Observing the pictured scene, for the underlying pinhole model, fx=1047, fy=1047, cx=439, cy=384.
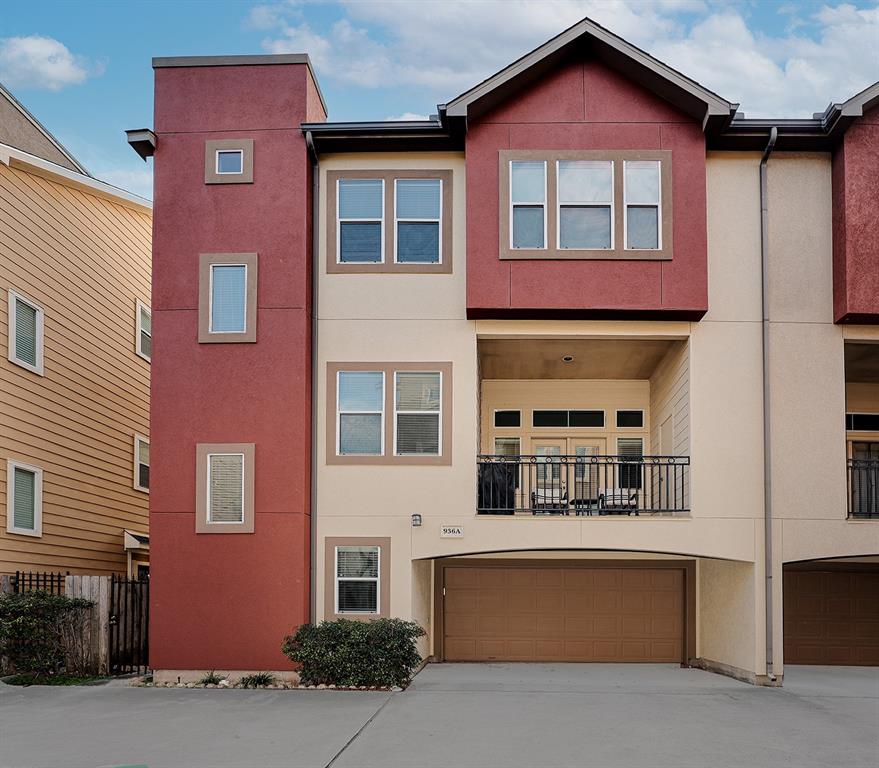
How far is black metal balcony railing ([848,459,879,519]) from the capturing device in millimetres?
16672

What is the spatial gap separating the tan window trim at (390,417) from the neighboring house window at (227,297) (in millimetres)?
1544

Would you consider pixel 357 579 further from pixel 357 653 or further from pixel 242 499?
pixel 242 499

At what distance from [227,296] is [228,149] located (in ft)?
7.73

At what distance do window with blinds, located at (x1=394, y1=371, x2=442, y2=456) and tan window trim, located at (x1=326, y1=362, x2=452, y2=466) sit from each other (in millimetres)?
71

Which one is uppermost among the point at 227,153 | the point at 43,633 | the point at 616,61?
the point at 616,61

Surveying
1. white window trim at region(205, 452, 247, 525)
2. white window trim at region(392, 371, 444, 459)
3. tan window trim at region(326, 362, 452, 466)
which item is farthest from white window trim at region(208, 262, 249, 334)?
white window trim at region(392, 371, 444, 459)

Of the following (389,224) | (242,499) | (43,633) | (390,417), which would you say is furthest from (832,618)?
(43,633)

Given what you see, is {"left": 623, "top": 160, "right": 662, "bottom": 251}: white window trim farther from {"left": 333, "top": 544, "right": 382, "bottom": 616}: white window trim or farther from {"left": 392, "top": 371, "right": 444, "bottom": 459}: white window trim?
{"left": 333, "top": 544, "right": 382, "bottom": 616}: white window trim

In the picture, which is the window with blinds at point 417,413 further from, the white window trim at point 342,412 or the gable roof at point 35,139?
the gable roof at point 35,139

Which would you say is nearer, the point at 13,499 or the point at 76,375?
the point at 13,499

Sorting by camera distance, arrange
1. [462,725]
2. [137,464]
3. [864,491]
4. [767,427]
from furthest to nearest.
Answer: [137,464] < [864,491] < [767,427] < [462,725]

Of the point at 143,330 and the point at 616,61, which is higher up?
the point at 616,61

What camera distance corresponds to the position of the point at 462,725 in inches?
482

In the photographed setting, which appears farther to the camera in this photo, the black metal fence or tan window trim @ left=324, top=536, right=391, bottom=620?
the black metal fence
